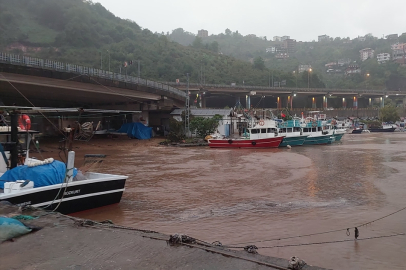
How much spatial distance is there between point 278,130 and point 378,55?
614 ft

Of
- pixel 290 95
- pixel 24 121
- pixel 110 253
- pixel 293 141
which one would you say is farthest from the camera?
pixel 290 95

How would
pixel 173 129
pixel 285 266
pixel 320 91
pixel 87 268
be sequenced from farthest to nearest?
pixel 320 91 → pixel 173 129 → pixel 87 268 → pixel 285 266

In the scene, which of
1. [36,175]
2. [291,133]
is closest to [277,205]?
[36,175]

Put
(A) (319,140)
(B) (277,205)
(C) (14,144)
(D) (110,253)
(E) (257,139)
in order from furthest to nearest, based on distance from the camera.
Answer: (A) (319,140), (E) (257,139), (B) (277,205), (C) (14,144), (D) (110,253)

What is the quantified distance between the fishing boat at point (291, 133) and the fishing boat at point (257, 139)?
1050 millimetres

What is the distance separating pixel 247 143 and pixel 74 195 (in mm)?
27131

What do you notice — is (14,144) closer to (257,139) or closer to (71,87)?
(71,87)

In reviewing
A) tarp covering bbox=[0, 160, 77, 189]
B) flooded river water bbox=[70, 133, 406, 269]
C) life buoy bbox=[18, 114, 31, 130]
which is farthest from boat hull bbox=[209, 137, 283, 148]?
tarp covering bbox=[0, 160, 77, 189]

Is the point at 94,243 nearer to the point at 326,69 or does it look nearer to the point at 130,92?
the point at 130,92

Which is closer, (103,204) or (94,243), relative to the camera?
(94,243)

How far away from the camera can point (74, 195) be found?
10938 mm

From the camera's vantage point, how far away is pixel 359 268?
24.8 feet

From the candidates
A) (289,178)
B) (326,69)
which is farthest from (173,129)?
(326,69)

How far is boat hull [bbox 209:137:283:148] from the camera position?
3628 centimetres
